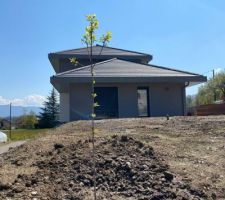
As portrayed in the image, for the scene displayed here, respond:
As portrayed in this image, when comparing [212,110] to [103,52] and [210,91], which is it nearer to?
[103,52]

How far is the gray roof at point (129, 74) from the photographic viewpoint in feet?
56.0

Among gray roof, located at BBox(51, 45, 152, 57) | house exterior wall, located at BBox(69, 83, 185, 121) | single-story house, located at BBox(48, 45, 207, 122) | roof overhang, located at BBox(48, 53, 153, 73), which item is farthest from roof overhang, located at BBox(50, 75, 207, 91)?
gray roof, located at BBox(51, 45, 152, 57)

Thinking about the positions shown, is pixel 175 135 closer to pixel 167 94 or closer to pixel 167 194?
pixel 167 194

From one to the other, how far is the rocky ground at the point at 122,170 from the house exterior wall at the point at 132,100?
9.94 meters

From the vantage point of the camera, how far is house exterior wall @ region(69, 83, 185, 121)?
1753 cm

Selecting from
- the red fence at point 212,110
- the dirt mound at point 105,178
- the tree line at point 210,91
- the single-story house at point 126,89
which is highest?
the tree line at point 210,91

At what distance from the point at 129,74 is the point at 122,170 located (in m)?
12.4

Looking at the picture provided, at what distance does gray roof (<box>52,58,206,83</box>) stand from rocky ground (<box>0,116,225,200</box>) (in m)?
9.60

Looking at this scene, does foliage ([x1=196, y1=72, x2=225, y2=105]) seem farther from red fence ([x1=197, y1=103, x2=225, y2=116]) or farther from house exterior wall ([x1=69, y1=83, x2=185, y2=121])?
house exterior wall ([x1=69, y1=83, x2=185, y2=121])

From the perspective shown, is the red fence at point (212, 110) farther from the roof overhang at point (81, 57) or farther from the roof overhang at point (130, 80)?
the roof overhang at point (81, 57)

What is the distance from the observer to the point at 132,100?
1839 cm

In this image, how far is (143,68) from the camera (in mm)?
19531

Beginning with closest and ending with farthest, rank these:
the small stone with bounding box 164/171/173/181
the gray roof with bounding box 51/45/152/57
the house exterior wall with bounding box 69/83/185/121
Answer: the small stone with bounding box 164/171/173/181 → the house exterior wall with bounding box 69/83/185/121 → the gray roof with bounding box 51/45/152/57

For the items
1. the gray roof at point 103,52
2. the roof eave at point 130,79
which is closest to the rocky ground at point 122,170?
the roof eave at point 130,79
